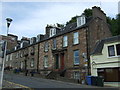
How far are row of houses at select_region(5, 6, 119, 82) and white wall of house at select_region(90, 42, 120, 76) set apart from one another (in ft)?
1.72

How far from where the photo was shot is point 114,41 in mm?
19703

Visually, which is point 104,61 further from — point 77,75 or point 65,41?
point 65,41

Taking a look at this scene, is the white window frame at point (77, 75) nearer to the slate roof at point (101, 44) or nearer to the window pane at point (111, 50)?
the slate roof at point (101, 44)

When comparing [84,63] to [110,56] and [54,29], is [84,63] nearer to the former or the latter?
[110,56]

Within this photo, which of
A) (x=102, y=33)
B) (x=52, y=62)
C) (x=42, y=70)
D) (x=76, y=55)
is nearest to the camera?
(x=76, y=55)

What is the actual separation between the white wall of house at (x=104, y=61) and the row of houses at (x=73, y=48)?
52 centimetres

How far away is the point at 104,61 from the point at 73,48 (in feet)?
20.0

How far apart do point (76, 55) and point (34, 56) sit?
13.2 metres

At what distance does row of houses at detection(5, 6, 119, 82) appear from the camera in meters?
22.7

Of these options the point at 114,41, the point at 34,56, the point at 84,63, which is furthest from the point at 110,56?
the point at 34,56

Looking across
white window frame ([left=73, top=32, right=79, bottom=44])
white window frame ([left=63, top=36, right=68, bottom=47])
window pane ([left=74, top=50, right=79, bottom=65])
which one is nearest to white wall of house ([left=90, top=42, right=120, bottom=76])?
window pane ([left=74, top=50, right=79, bottom=65])

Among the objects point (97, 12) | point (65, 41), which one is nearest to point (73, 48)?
point (65, 41)

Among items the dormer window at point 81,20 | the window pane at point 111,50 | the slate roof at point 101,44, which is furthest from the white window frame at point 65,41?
the window pane at point 111,50

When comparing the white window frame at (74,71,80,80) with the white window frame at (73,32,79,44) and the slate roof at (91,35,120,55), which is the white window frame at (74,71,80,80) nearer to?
the slate roof at (91,35,120,55)
